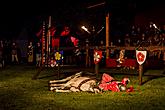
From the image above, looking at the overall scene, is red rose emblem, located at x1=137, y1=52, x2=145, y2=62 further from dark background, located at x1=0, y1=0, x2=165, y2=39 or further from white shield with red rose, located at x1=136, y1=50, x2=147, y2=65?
dark background, located at x1=0, y1=0, x2=165, y2=39

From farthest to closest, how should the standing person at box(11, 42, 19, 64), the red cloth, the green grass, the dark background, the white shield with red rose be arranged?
the standing person at box(11, 42, 19, 64) < the dark background < the white shield with red rose < the red cloth < the green grass

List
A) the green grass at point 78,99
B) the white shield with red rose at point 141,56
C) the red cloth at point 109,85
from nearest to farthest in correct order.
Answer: the green grass at point 78,99 < the red cloth at point 109,85 < the white shield with red rose at point 141,56

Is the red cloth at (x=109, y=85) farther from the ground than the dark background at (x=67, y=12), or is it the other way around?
the dark background at (x=67, y=12)

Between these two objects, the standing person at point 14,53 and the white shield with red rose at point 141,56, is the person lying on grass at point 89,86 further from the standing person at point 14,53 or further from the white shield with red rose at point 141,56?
the standing person at point 14,53

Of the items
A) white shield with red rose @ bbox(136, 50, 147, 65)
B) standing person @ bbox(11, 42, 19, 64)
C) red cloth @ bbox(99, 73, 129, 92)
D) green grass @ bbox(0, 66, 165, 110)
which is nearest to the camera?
green grass @ bbox(0, 66, 165, 110)

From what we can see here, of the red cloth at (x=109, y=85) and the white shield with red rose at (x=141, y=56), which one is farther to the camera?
the white shield with red rose at (x=141, y=56)

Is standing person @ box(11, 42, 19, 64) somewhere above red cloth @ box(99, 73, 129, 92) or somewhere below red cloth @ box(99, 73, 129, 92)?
above

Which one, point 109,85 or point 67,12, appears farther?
point 67,12

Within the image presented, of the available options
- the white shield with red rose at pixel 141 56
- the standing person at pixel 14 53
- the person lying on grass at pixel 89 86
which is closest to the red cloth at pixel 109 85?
the person lying on grass at pixel 89 86

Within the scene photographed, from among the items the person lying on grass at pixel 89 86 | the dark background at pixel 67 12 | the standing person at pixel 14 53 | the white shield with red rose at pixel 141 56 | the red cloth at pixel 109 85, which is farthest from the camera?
the standing person at pixel 14 53

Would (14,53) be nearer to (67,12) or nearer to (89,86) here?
(67,12)

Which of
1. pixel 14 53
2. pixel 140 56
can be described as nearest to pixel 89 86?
pixel 140 56

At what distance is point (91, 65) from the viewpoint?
2247cm

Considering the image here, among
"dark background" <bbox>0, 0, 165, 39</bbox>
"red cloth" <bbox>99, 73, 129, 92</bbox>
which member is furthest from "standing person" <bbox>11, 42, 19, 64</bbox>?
"red cloth" <bbox>99, 73, 129, 92</bbox>
